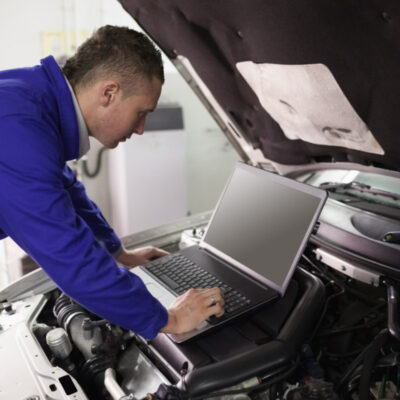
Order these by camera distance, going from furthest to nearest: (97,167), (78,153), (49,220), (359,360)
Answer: (97,167), (78,153), (359,360), (49,220)

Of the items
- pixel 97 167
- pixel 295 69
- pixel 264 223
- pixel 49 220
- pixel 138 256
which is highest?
pixel 295 69

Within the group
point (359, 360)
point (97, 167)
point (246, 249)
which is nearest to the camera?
point (359, 360)

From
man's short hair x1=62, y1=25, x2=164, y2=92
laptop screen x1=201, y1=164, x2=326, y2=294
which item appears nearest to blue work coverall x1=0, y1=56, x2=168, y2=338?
man's short hair x1=62, y1=25, x2=164, y2=92

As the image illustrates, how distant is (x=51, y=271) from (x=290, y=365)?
539 millimetres

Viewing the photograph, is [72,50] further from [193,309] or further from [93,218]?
[193,309]

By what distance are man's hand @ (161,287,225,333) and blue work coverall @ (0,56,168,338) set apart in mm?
32

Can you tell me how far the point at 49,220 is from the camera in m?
0.81

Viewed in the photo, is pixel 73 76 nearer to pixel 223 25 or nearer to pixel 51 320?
pixel 223 25

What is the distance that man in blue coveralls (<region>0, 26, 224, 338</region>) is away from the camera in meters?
0.81

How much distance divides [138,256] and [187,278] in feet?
0.95

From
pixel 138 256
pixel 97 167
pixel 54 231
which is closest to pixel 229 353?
pixel 54 231

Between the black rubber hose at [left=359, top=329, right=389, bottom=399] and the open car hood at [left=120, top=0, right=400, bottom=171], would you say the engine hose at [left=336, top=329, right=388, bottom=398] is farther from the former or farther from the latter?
the open car hood at [left=120, top=0, right=400, bottom=171]

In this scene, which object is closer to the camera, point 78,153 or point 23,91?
point 23,91

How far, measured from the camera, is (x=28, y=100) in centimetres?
87
